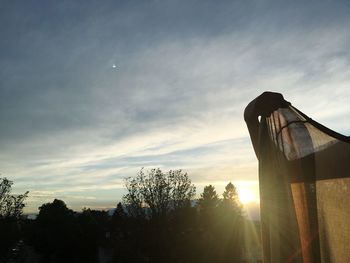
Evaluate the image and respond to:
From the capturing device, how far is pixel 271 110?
7.22ft

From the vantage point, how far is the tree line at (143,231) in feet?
99.7

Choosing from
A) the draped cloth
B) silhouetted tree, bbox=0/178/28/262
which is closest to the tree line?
silhouetted tree, bbox=0/178/28/262

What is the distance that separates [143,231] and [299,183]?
3054 cm

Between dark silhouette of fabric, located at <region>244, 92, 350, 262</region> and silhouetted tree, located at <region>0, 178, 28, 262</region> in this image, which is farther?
silhouetted tree, located at <region>0, 178, 28, 262</region>

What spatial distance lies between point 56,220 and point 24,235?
609cm

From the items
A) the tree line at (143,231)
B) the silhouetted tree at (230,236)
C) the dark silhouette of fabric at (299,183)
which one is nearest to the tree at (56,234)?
the tree line at (143,231)

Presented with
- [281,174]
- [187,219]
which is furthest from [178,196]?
[281,174]

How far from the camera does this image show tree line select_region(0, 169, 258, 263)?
99.7ft

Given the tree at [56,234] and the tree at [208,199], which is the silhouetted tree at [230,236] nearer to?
the tree at [208,199]

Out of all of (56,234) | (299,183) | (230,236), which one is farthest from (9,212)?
(299,183)

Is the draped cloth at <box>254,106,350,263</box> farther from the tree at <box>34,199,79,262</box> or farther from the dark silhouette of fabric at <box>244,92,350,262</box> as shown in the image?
the tree at <box>34,199,79,262</box>

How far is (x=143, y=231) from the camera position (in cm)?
3078

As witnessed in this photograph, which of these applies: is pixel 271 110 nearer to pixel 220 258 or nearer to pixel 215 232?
pixel 220 258

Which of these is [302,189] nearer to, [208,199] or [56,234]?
[56,234]
